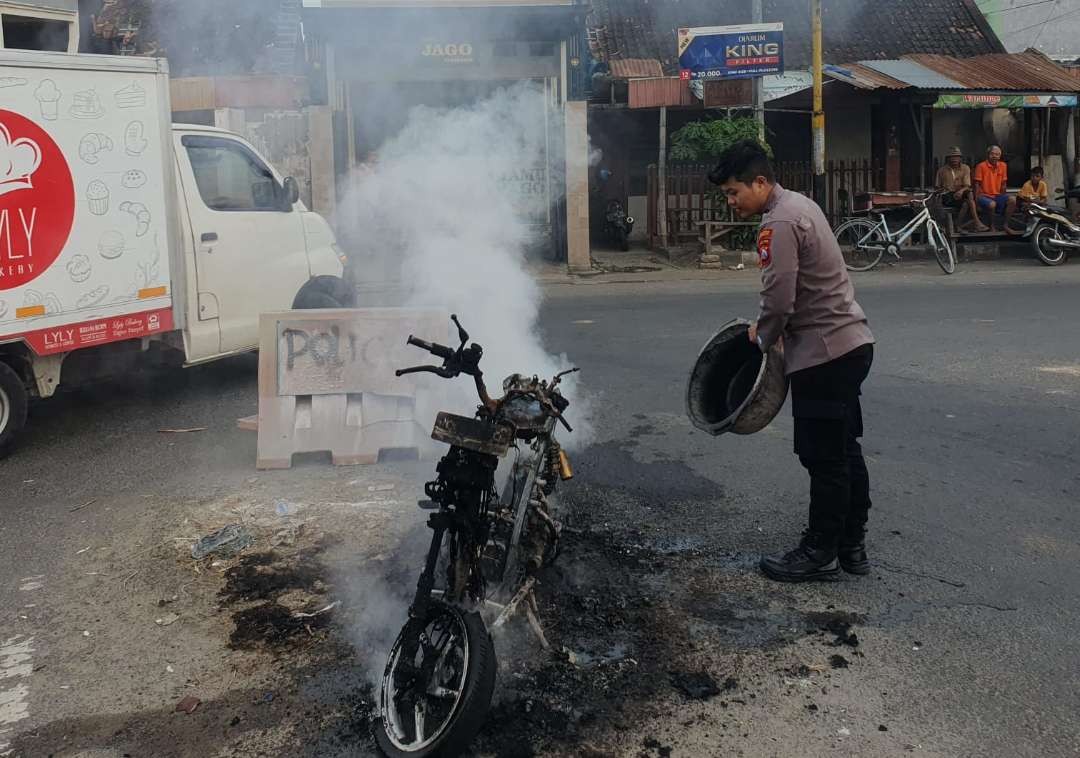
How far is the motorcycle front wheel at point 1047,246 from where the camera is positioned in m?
14.6

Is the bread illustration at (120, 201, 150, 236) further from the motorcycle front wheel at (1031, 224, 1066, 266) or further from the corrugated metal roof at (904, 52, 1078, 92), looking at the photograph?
the corrugated metal roof at (904, 52, 1078, 92)

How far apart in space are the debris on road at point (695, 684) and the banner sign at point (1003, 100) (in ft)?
51.3

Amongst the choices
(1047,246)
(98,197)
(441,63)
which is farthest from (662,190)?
(98,197)

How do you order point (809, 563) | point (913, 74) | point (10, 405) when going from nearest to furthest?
point (809, 563) < point (10, 405) < point (913, 74)

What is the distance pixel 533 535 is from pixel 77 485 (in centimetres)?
318

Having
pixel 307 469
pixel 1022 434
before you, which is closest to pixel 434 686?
pixel 307 469

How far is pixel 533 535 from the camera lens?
3.45 meters

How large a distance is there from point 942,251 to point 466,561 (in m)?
13.2

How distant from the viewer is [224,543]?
4.31 meters

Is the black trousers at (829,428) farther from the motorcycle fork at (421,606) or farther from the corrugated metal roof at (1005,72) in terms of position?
the corrugated metal roof at (1005,72)

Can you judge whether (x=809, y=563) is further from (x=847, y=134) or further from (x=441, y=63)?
(x=847, y=134)

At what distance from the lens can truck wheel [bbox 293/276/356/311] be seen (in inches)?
300

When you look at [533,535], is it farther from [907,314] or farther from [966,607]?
[907,314]

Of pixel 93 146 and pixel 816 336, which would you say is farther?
pixel 93 146
